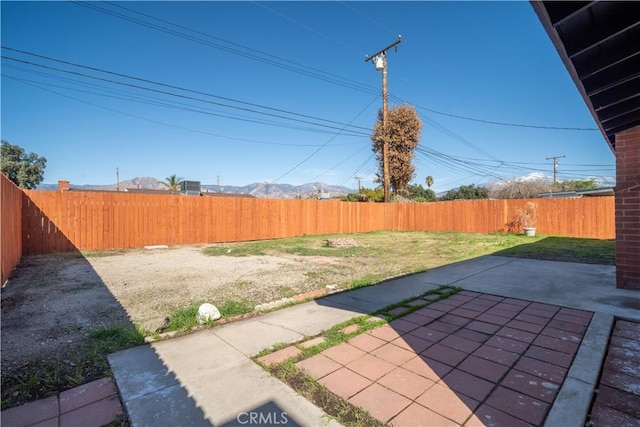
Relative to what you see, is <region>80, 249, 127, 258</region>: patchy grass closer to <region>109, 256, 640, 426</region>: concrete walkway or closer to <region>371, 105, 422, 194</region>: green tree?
<region>109, 256, 640, 426</region>: concrete walkway

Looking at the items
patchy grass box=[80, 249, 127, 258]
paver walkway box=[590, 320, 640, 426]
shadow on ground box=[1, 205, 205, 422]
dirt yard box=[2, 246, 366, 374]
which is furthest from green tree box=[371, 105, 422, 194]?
paver walkway box=[590, 320, 640, 426]

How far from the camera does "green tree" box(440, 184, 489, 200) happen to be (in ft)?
133

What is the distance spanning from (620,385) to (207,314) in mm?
3325

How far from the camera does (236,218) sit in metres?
11.6

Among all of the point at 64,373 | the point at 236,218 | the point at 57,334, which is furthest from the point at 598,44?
the point at 236,218

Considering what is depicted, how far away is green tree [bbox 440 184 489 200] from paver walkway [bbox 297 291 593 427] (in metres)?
41.9

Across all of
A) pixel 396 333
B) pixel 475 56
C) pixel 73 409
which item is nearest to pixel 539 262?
pixel 396 333

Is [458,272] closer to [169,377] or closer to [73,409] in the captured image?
[169,377]

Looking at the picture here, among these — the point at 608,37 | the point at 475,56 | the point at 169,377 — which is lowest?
the point at 169,377

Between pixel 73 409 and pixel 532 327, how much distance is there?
361cm

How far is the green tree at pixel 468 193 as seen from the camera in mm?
40531

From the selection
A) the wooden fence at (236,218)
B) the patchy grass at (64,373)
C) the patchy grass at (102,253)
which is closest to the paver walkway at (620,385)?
the patchy grass at (64,373)

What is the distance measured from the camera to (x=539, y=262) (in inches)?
247

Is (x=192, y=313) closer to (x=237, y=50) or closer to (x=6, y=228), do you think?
(x=6, y=228)
